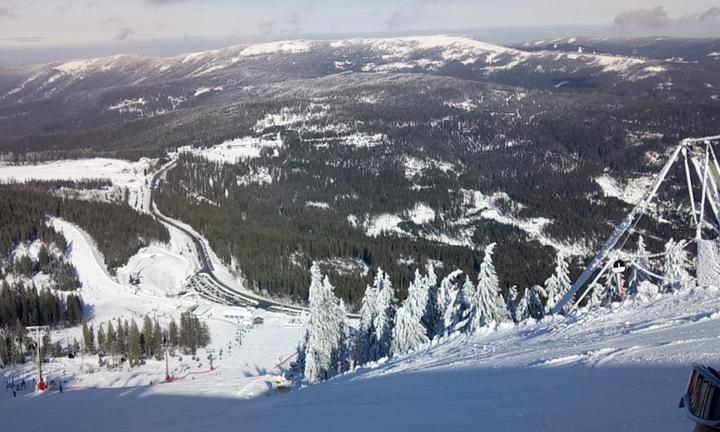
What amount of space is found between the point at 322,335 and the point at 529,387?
28155mm

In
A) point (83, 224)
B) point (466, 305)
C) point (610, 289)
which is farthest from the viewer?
point (83, 224)

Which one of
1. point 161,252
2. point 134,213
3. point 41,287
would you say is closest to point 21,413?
point 41,287

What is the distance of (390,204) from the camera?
15150 centimetres

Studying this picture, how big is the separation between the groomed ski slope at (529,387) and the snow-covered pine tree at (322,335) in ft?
53.8

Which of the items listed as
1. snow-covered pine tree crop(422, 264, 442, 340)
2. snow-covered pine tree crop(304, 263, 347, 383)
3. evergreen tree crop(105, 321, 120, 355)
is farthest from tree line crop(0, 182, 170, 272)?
snow-covered pine tree crop(422, 264, 442, 340)

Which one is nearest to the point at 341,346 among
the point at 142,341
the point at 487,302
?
the point at 487,302

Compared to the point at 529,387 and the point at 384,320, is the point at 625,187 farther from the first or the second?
the point at 529,387

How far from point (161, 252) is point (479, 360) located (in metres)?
89.4

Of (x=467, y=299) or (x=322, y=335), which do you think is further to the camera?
(x=322, y=335)

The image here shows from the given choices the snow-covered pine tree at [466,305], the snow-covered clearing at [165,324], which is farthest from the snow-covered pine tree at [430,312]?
the snow-covered clearing at [165,324]

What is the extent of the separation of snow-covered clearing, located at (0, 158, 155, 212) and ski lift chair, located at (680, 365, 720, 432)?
466ft

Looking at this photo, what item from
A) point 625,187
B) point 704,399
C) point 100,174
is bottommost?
point 625,187

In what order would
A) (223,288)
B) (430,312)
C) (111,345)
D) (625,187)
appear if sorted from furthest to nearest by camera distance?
1. (625,187)
2. (223,288)
3. (111,345)
4. (430,312)

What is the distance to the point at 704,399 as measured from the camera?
122 inches
